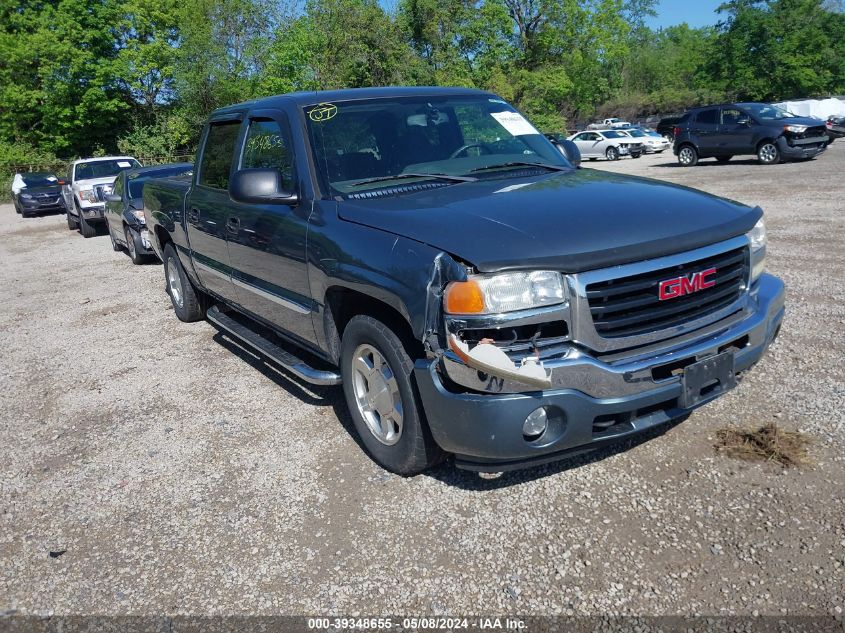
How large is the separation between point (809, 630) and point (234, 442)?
3.16 metres

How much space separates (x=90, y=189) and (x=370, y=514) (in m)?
15.0

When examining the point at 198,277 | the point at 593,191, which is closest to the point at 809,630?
the point at 593,191

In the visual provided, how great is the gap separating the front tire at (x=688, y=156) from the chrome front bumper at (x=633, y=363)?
21.3 m

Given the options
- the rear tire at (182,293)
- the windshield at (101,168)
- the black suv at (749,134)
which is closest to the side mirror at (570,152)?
the rear tire at (182,293)

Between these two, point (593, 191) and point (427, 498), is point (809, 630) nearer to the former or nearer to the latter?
point (427, 498)

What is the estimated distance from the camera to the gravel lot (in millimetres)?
2801

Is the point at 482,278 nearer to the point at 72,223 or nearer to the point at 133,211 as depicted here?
the point at 133,211

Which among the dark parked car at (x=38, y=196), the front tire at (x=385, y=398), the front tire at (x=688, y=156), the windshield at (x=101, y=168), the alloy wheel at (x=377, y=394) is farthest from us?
the dark parked car at (x=38, y=196)

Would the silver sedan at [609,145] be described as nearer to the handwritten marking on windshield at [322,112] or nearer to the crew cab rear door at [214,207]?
the crew cab rear door at [214,207]

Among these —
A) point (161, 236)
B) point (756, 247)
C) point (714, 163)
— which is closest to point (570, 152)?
point (756, 247)

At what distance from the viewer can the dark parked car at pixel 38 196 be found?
2295cm

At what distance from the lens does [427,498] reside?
3.49 m

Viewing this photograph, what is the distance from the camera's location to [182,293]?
22.8ft

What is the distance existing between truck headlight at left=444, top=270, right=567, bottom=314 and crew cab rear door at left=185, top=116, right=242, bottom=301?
2532 millimetres
